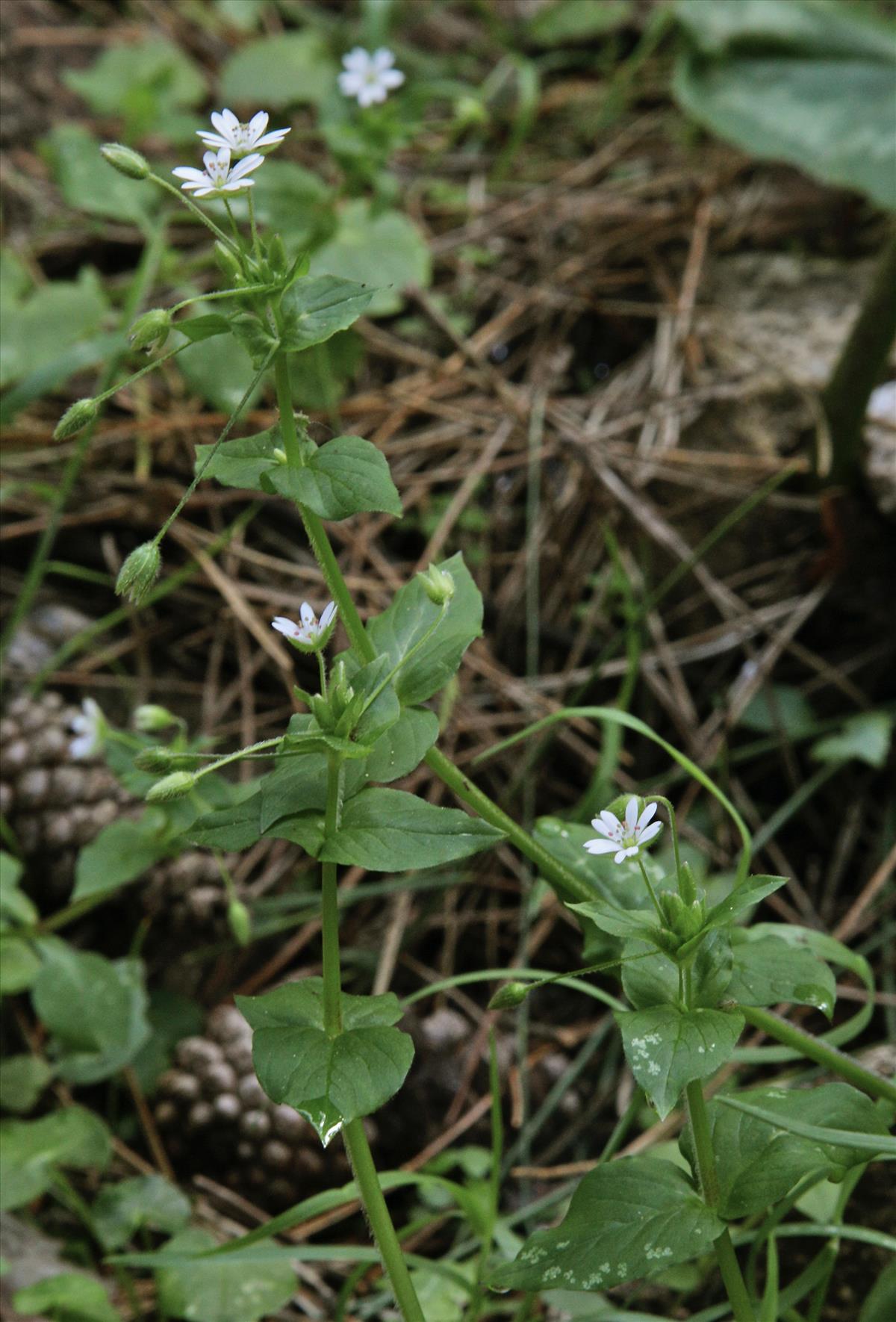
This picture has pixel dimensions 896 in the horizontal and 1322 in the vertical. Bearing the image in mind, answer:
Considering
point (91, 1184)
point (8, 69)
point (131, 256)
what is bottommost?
point (91, 1184)

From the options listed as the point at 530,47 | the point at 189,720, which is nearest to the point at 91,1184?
the point at 189,720

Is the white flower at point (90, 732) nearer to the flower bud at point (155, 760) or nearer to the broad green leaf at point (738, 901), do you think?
the flower bud at point (155, 760)

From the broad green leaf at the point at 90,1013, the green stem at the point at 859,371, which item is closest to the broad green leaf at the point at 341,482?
the broad green leaf at the point at 90,1013

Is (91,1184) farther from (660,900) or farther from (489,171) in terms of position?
(489,171)

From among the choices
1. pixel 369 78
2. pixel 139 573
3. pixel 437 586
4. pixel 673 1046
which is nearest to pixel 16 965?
pixel 139 573

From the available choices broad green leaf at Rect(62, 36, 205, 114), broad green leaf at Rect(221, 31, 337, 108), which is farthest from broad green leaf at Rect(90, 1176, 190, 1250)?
broad green leaf at Rect(221, 31, 337, 108)

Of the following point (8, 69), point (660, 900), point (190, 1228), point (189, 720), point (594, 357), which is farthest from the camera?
point (8, 69)

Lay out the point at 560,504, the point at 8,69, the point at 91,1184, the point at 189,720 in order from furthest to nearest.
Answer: the point at 8,69 → the point at 560,504 → the point at 189,720 → the point at 91,1184
